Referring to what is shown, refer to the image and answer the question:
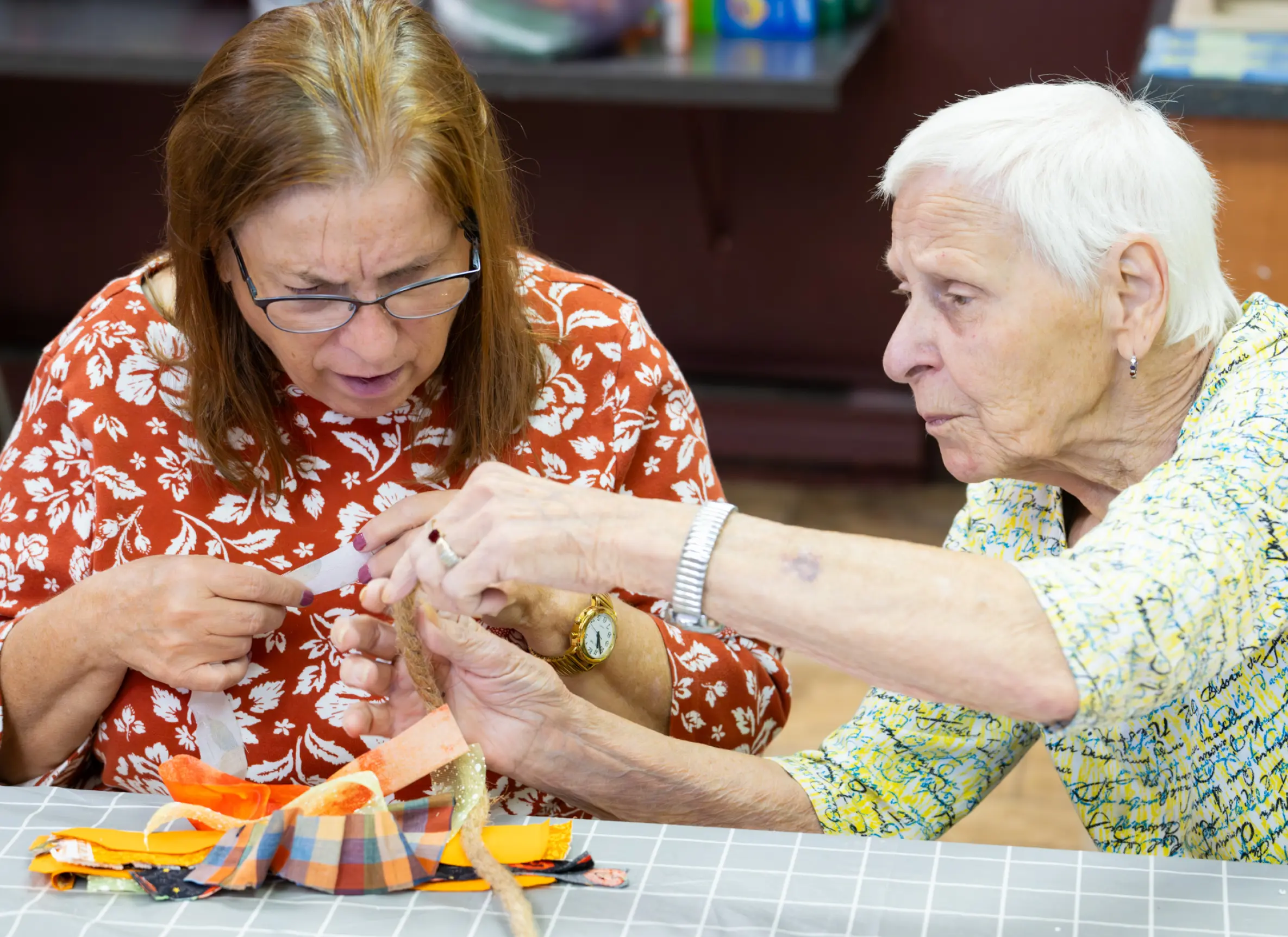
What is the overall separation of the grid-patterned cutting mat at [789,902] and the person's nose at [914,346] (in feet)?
1.47

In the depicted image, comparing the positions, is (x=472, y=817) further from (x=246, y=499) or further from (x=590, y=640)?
(x=246, y=499)

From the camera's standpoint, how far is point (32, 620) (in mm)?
1495

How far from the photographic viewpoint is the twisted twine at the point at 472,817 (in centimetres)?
113

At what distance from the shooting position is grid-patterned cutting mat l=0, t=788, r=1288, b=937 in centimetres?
113

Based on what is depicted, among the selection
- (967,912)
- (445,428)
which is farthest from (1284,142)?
(967,912)

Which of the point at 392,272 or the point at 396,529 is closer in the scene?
the point at 392,272

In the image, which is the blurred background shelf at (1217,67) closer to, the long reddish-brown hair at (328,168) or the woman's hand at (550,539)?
the long reddish-brown hair at (328,168)

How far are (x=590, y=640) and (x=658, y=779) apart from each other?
0.16 metres

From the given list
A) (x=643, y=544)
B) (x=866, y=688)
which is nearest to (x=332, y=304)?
(x=643, y=544)

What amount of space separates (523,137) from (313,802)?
2.90 meters

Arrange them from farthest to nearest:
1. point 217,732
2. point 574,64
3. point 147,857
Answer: point 574,64, point 217,732, point 147,857

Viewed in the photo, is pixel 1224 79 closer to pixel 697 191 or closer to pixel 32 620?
pixel 697 191

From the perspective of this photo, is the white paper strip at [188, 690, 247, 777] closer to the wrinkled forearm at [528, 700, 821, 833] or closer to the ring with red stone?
the wrinkled forearm at [528, 700, 821, 833]

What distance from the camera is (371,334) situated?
142cm
